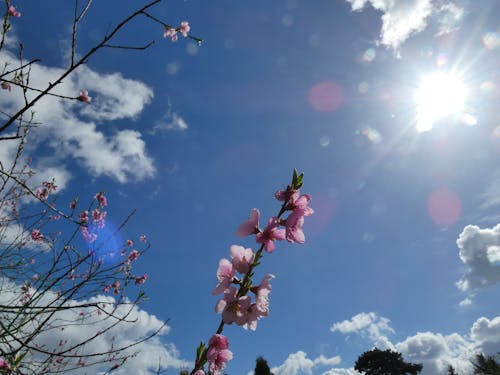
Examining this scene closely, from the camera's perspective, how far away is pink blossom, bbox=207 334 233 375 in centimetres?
124

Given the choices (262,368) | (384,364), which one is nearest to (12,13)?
(262,368)

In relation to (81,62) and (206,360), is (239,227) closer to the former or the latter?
(206,360)

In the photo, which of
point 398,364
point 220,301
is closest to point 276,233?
point 220,301

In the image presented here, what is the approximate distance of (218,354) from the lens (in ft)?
4.40

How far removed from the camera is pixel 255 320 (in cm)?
135

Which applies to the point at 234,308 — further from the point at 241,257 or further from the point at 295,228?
the point at 295,228

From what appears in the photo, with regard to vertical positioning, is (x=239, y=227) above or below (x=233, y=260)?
above

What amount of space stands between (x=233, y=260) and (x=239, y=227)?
159 mm

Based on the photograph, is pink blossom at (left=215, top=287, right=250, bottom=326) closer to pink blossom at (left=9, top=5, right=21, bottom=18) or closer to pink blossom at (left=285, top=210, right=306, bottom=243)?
pink blossom at (left=285, top=210, right=306, bottom=243)

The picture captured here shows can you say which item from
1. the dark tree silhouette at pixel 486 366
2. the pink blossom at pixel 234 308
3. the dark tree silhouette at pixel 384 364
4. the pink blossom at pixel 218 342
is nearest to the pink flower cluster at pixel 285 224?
the pink blossom at pixel 234 308

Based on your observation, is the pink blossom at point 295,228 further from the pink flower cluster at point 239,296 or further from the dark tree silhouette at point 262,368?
the dark tree silhouette at point 262,368

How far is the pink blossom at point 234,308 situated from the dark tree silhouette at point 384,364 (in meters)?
33.2

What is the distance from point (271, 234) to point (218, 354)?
1.75 ft

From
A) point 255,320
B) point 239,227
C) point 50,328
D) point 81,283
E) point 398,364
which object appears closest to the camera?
point 255,320
